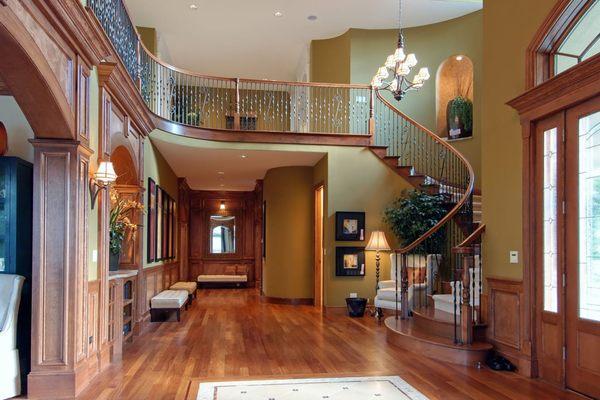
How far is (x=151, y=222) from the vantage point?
8.21 m

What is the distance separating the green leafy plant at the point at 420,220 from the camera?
8.08m

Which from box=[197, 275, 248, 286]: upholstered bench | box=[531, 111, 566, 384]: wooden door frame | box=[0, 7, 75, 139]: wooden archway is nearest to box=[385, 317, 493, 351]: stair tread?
box=[531, 111, 566, 384]: wooden door frame

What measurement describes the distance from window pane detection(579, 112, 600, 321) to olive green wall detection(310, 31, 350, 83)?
6962mm

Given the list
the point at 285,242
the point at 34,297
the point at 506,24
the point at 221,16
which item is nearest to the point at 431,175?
the point at 285,242

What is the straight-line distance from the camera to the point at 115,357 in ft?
17.8

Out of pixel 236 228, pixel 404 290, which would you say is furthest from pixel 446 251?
pixel 236 228

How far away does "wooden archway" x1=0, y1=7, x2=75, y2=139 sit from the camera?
2873mm

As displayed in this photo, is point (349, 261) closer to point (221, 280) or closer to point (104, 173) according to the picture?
point (104, 173)

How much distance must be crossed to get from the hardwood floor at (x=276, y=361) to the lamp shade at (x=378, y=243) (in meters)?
1.18

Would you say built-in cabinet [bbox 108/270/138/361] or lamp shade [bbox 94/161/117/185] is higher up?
lamp shade [bbox 94/161/117/185]

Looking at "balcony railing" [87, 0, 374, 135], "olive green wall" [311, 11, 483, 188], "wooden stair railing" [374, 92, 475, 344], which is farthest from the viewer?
"olive green wall" [311, 11, 483, 188]

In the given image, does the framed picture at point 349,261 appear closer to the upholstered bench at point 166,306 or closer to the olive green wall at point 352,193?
the olive green wall at point 352,193

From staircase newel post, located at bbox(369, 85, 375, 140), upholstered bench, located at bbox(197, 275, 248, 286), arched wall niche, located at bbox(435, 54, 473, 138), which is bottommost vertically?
upholstered bench, located at bbox(197, 275, 248, 286)

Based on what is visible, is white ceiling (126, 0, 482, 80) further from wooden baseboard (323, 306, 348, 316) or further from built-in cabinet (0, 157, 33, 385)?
built-in cabinet (0, 157, 33, 385)
